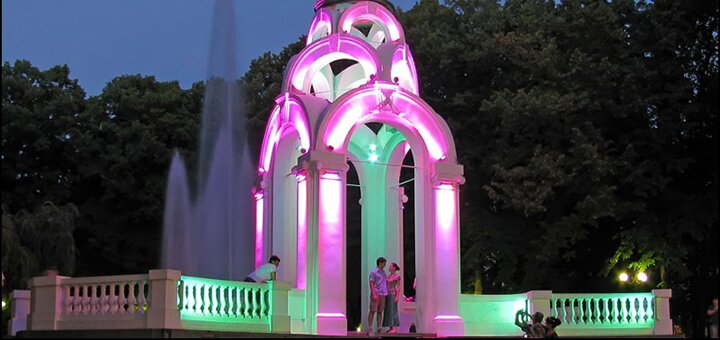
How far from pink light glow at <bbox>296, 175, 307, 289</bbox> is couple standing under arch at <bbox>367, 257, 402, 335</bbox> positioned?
157cm

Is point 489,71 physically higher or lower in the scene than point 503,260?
higher

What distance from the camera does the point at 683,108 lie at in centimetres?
2745

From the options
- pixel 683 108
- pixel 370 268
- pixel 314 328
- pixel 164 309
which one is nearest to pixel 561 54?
pixel 683 108

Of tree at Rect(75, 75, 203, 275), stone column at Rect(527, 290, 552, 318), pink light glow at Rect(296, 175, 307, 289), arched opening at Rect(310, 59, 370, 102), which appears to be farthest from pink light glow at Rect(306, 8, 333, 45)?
tree at Rect(75, 75, 203, 275)

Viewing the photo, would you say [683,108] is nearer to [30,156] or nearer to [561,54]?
[561,54]

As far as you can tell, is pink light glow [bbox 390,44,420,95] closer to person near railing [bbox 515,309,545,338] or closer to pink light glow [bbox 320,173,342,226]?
pink light glow [bbox 320,173,342,226]

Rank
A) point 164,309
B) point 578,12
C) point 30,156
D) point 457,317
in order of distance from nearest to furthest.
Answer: point 164,309 < point 457,317 < point 578,12 < point 30,156

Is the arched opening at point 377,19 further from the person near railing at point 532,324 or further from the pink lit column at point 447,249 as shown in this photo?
the person near railing at point 532,324

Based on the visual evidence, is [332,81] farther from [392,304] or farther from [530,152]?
[530,152]

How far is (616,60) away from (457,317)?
1108cm

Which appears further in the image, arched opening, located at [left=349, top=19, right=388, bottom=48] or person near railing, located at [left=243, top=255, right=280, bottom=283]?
arched opening, located at [left=349, top=19, right=388, bottom=48]

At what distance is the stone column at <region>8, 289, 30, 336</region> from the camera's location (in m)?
20.2

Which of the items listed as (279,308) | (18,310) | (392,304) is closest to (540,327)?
(392,304)

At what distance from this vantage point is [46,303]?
690 inches
